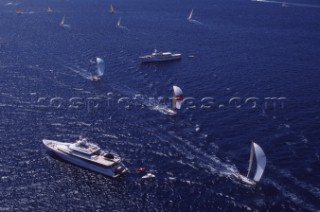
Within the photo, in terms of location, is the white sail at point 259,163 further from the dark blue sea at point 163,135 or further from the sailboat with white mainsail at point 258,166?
the dark blue sea at point 163,135

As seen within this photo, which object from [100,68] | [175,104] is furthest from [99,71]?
[175,104]

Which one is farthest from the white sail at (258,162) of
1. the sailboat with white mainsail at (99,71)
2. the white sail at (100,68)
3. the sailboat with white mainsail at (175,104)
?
the white sail at (100,68)

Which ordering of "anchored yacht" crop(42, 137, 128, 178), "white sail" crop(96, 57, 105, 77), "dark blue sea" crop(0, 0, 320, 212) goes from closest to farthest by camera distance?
"dark blue sea" crop(0, 0, 320, 212), "anchored yacht" crop(42, 137, 128, 178), "white sail" crop(96, 57, 105, 77)

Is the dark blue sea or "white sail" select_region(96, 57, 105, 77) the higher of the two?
"white sail" select_region(96, 57, 105, 77)

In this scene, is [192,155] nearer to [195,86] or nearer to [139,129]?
[139,129]

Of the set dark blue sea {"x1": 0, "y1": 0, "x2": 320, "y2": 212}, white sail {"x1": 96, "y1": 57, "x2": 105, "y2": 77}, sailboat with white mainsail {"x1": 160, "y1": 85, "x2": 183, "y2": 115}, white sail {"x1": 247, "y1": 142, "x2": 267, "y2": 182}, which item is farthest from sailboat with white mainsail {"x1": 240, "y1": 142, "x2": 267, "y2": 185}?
white sail {"x1": 96, "y1": 57, "x2": 105, "y2": 77}

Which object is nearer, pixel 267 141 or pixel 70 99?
pixel 267 141

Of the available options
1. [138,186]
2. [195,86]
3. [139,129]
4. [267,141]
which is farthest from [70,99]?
[267,141]

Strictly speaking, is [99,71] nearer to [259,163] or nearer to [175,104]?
[175,104]

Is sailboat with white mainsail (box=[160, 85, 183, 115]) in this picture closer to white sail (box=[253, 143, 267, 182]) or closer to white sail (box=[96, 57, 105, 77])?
white sail (box=[96, 57, 105, 77])
